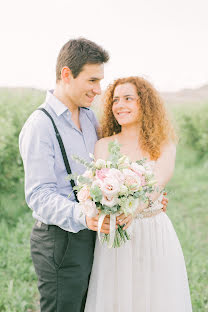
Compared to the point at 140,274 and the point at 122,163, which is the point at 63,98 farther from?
the point at 140,274

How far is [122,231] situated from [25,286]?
8.16 ft

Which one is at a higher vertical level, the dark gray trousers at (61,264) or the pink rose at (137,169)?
the pink rose at (137,169)

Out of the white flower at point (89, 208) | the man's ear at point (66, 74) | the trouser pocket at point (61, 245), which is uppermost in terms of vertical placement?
the man's ear at point (66, 74)

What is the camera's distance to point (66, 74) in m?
2.76

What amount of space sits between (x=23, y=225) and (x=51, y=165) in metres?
3.77

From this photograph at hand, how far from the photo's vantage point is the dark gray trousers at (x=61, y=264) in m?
2.58

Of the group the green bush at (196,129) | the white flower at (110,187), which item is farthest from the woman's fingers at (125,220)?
the green bush at (196,129)

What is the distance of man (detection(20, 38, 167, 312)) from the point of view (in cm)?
238

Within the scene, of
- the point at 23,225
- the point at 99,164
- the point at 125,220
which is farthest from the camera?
the point at 23,225

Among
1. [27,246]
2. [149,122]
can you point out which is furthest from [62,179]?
[27,246]

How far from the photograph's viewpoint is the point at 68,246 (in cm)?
257

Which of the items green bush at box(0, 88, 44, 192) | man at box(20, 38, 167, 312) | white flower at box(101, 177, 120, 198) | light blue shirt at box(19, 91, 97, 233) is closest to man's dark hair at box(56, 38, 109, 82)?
man at box(20, 38, 167, 312)

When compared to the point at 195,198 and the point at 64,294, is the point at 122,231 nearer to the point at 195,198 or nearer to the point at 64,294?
the point at 64,294

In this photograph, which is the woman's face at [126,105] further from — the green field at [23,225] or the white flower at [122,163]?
the white flower at [122,163]
